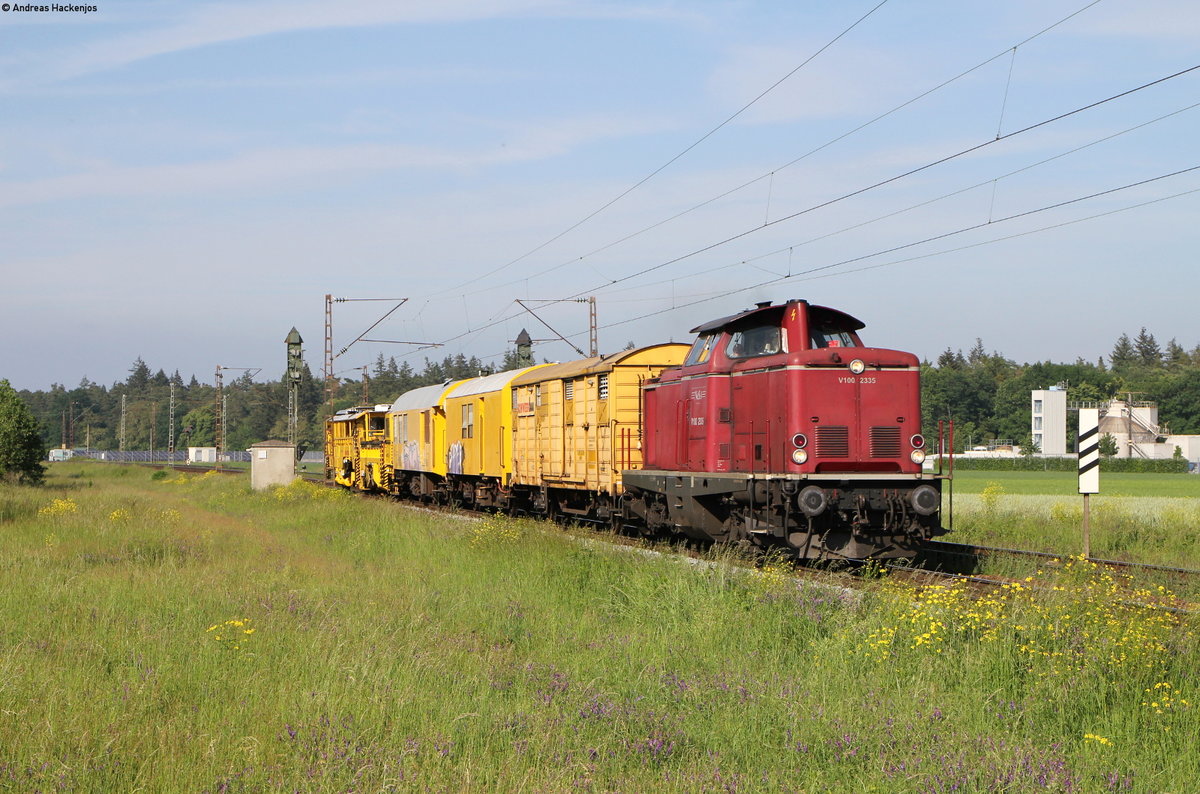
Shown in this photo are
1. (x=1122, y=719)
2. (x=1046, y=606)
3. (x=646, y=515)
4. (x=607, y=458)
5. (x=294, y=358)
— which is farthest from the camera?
(x=294, y=358)

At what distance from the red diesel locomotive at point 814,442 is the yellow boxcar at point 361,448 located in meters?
27.7

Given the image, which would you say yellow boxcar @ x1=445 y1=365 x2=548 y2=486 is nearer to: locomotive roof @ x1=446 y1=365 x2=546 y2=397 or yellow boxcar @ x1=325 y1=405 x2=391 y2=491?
locomotive roof @ x1=446 y1=365 x2=546 y2=397

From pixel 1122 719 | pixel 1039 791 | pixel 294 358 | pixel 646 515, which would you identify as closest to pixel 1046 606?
pixel 1122 719

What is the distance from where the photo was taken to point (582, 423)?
Answer: 70.7 feet

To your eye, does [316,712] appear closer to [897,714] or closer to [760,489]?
[897,714]

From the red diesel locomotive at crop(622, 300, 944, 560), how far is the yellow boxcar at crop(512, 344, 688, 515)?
408cm

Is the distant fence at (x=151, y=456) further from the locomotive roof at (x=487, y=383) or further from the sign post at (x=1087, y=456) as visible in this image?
the sign post at (x=1087, y=456)

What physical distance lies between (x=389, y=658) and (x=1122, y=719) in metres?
5.34

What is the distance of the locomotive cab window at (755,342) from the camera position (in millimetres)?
14973

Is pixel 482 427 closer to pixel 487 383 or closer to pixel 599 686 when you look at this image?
pixel 487 383

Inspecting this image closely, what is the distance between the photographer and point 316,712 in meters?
6.96

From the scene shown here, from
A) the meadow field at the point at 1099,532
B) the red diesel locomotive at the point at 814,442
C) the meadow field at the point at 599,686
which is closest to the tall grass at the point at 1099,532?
the meadow field at the point at 1099,532

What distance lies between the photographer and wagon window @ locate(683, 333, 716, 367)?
1623cm

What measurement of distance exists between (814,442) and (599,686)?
6880 millimetres
